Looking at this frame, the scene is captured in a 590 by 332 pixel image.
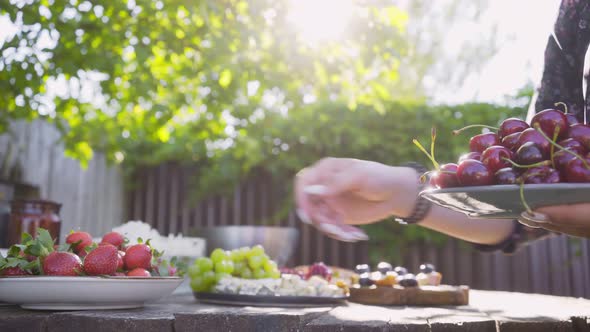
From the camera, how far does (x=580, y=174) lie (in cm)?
87

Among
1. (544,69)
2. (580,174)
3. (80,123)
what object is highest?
(80,123)

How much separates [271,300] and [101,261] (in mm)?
457

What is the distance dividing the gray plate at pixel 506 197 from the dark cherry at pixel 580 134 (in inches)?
4.9

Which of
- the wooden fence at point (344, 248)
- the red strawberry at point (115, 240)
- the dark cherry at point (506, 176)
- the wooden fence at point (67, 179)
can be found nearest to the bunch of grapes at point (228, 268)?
the red strawberry at point (115, 240)

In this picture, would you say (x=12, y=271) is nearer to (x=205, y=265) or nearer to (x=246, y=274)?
(x=205, y=265)

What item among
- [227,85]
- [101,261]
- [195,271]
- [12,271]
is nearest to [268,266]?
[195,271]

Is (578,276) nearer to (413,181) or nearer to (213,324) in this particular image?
(413,181)

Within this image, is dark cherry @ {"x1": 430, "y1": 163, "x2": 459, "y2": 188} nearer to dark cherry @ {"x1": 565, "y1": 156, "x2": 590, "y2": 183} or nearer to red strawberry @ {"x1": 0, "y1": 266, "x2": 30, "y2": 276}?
dark cherry @ {"x1": 565, "y1": 156, "x2": 590, "y2": 183}

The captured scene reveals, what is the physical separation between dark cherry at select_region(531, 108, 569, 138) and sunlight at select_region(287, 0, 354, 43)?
2.48 m

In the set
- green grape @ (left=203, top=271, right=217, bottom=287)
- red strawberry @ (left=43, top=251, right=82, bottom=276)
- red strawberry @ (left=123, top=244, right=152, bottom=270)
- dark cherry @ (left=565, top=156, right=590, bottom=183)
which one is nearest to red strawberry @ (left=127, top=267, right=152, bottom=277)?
red strawberry @ (left=123, top=244, right=152, bottom=270)

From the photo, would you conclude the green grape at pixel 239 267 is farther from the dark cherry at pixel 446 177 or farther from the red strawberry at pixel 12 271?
the dark cherry at pixel 446 177

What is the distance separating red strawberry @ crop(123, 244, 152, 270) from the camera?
1.45m

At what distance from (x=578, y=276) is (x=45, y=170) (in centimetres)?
418

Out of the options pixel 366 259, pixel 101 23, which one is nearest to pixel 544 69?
pixel 101 23
